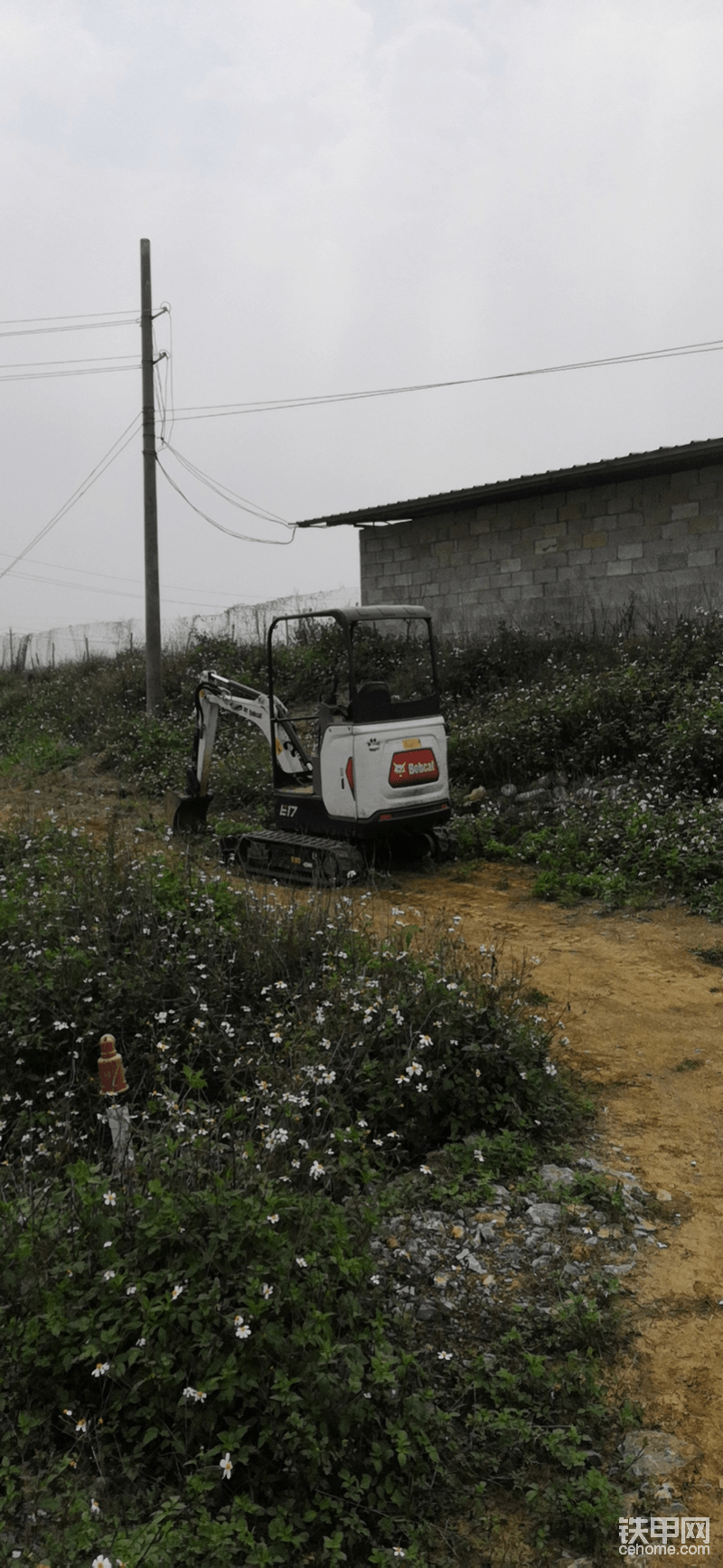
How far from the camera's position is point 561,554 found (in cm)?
1631

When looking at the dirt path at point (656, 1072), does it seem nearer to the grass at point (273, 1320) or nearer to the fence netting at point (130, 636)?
the grass at point (273, 1320)

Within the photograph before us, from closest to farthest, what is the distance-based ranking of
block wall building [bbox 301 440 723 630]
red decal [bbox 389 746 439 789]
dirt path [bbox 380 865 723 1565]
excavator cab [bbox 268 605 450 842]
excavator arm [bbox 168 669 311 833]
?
1. dirt path [bbox 380 865 723 1565]
2. excavator cab [bbox 268 605 450 842]
3. red decal [bbox 389 746 439 789]
4. excavator arm [bbox 168 669 311 833]
5. block wall building [bbox 301 440 723 630]

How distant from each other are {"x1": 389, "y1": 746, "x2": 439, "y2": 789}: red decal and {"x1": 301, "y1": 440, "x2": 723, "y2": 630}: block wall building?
647cm

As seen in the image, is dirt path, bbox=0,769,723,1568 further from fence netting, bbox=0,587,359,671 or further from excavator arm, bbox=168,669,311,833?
fence netting, bbox=0,587,359,671

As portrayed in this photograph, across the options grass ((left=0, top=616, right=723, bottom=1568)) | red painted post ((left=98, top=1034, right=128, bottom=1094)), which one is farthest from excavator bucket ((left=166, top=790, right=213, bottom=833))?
red painted post ((left=98, top=1034, right=128, bottom=1094))

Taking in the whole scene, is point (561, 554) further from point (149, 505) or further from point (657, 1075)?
point (657, 1075)

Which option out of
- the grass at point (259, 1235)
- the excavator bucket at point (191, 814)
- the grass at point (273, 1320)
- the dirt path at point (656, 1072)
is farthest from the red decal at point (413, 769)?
the grass at point (273, 1320)

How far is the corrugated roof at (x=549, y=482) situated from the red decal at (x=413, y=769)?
6475 mm

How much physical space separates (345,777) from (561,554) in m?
7.93

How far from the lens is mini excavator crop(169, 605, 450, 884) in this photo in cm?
972

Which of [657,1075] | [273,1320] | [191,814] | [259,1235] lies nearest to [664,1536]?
[273,1320]

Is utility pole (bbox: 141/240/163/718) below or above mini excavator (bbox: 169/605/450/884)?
above

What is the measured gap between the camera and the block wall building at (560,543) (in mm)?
14773

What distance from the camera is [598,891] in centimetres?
963
